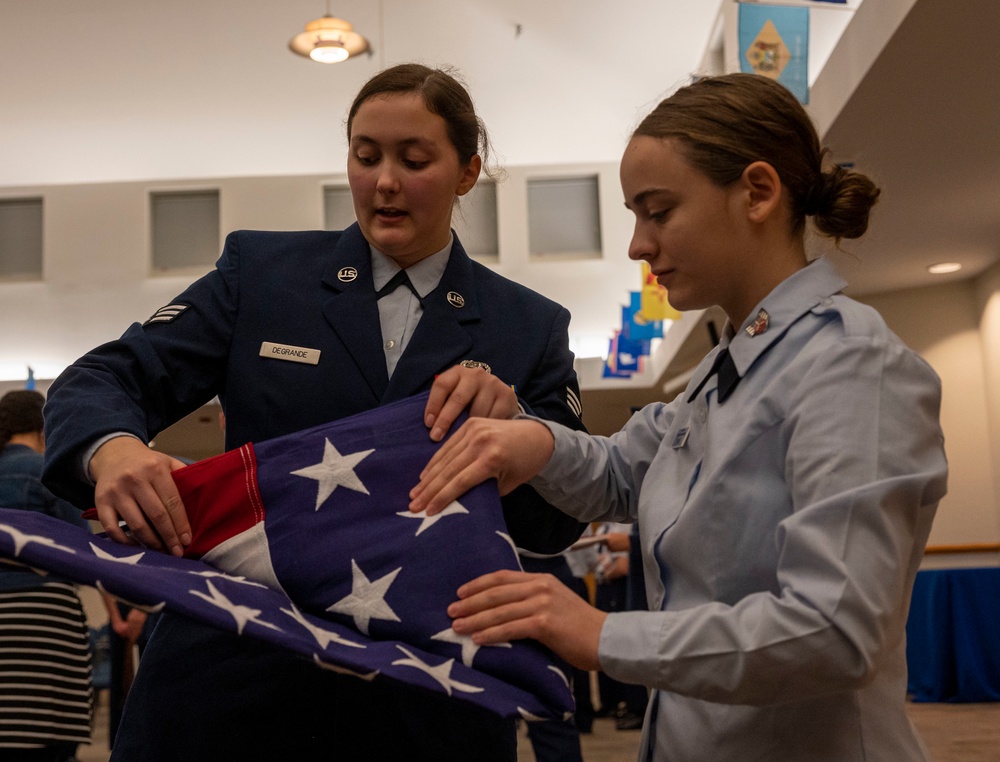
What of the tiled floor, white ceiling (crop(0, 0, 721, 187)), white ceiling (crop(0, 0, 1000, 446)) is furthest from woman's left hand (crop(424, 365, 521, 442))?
white ceiling (crop(0, 0, 721, 187))

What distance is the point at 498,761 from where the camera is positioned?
1.60 meters

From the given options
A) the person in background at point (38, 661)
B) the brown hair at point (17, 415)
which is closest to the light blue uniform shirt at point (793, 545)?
the person in background at point (38, 661)

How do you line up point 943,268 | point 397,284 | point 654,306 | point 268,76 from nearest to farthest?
point 397,284 → point 943,268 → point 654,306 → point 268,76

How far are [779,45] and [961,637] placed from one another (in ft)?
14.9

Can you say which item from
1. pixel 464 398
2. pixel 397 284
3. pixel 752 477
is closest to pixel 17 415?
pixel 397 284

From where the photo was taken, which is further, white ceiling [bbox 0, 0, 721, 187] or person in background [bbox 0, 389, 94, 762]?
white ceiling [bbox 0, 0, 721, 187]

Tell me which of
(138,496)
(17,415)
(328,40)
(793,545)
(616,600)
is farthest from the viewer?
(328,40)

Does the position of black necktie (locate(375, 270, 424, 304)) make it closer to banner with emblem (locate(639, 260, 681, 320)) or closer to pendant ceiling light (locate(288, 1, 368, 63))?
banner with emblem (locate(639, 260, 681, 320))

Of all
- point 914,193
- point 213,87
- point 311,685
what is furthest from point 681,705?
point 213,87

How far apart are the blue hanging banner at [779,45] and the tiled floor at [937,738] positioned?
344 centimetres

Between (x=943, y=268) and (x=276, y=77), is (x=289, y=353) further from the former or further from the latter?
(x=276, y=77)

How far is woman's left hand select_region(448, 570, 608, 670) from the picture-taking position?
1.25 metres

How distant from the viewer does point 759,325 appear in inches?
55.8

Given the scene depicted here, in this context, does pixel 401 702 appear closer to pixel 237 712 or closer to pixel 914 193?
pixel 237 712
